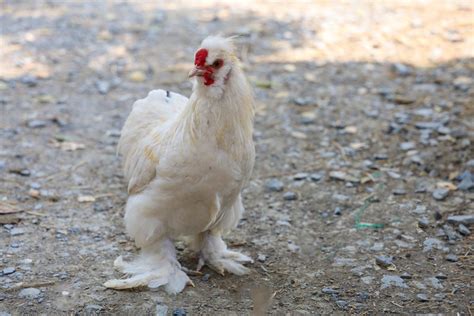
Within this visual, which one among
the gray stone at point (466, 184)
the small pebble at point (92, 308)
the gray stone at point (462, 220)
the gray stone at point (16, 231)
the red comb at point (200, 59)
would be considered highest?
the red comb at point (200, 59)

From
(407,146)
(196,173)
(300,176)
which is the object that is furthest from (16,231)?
(407,146)

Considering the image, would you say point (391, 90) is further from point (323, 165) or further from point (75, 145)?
point (75, 145)

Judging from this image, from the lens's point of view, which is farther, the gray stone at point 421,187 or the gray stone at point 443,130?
the gray stone at point 443,130

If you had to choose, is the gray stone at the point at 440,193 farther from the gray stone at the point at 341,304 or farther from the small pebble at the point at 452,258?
the gray stone at the point at 341,304

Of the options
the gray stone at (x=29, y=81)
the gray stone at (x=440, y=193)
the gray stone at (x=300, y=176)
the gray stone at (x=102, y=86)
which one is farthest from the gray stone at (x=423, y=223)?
the gray stone at (x=29, y=81)

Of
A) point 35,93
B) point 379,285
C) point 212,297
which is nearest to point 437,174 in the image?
point 379,285

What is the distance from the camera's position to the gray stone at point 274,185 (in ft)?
17.6

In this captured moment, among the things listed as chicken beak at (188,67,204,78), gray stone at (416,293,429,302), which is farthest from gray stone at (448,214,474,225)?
chicken beak at (188,67,204,78)

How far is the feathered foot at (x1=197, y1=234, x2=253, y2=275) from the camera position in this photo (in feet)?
13.9

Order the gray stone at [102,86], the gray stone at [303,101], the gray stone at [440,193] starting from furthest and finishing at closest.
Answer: the gray stone at [102,86] → the gray stone at [303,101] → the gray stone at [440,193]

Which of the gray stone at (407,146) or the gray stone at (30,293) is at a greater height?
the gray stone at (407,146)

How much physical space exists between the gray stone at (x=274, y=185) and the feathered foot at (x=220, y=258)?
1.11m

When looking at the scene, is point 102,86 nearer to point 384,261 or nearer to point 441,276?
point 384,261

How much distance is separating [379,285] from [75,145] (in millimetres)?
3450
